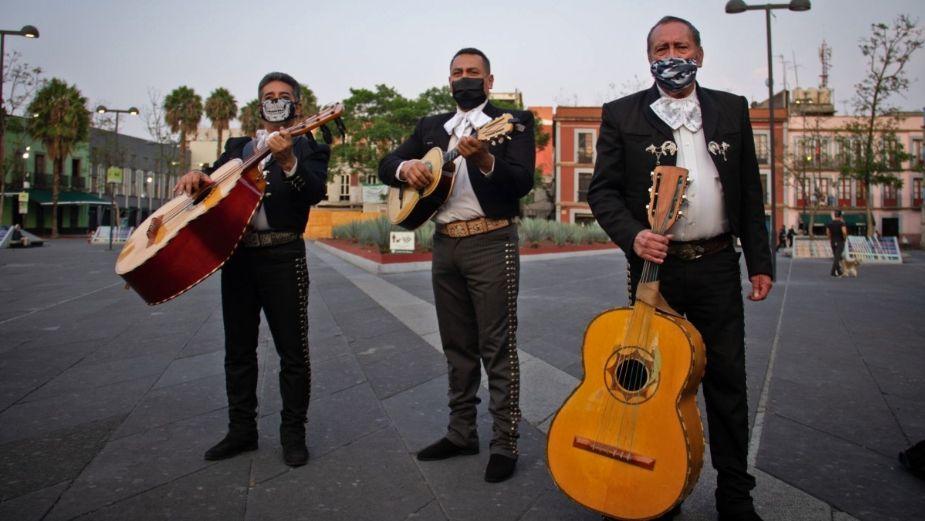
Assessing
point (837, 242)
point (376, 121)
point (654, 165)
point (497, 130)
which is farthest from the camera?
point (376, 121)

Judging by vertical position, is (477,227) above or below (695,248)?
above

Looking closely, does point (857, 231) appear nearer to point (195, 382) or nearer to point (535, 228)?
point (535, 228)

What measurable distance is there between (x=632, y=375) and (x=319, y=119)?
1944mm

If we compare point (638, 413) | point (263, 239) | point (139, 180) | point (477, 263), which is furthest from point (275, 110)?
point (139, 180)

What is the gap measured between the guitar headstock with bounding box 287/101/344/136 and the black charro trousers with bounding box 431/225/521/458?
86 cm

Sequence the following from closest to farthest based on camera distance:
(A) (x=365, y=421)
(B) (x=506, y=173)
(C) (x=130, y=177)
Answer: (B) (x=506, y=173) → (A) (x=365, y=421) → (C) (x=130, y=177)

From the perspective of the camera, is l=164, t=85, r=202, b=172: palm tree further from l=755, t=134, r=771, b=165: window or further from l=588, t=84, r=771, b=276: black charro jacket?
l=588, t=84, r=771, b=276: black charro jacket

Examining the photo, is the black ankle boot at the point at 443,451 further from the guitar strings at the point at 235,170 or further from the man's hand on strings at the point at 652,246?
the guitar strings at the point at 235,170

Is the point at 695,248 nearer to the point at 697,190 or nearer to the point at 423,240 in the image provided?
the point at 697,190

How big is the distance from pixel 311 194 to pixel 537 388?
7.50 feet

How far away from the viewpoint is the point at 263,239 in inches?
136

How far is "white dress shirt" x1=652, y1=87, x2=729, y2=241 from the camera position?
2688 millimetres

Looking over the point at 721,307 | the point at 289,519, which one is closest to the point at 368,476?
the point at 289,519

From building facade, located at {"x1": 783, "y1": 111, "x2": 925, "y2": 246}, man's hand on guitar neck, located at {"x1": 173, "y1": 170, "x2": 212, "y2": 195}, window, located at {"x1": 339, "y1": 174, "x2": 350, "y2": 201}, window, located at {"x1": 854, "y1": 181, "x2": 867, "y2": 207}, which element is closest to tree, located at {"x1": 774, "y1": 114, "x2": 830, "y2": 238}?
building facade, located at {"x1": 783, "y1": 111, "x2": 925, "y2": 246}
